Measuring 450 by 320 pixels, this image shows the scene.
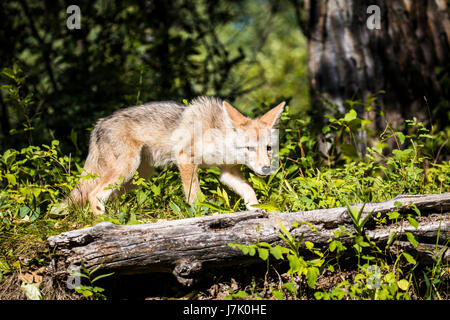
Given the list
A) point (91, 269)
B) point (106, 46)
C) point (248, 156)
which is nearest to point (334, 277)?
point (248, 156)

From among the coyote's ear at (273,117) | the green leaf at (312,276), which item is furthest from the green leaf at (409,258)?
the coyote's ear at (273,117)

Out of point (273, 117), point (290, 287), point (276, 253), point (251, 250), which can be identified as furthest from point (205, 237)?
Result: point (273, 117)

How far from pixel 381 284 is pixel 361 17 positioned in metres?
3.82

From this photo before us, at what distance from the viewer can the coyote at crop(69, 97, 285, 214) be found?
4102mm

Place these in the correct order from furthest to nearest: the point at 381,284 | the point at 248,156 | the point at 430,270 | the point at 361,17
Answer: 1. the point at 361,17
2. the point at 248,156
3. the point at 430,270
4. the point at 381,284

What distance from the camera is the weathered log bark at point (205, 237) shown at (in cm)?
283

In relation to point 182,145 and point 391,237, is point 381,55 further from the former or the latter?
point 391,237

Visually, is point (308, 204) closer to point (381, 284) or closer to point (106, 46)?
point (381, 284)

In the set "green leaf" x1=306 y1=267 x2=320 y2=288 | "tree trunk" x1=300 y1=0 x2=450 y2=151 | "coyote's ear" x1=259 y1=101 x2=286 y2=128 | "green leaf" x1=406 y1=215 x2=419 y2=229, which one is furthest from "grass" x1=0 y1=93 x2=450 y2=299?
"tree trunk" x1=300 y1=0 x2=450 y2=151

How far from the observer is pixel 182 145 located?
4324mm

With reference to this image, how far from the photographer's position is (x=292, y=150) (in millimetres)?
4641

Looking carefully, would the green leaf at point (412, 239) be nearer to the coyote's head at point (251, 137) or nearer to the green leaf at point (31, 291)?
the coyote's head at point (251, 137)

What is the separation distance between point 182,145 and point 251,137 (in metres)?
0.76

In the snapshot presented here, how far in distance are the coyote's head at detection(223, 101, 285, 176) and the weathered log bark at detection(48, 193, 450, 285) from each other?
1.14m
